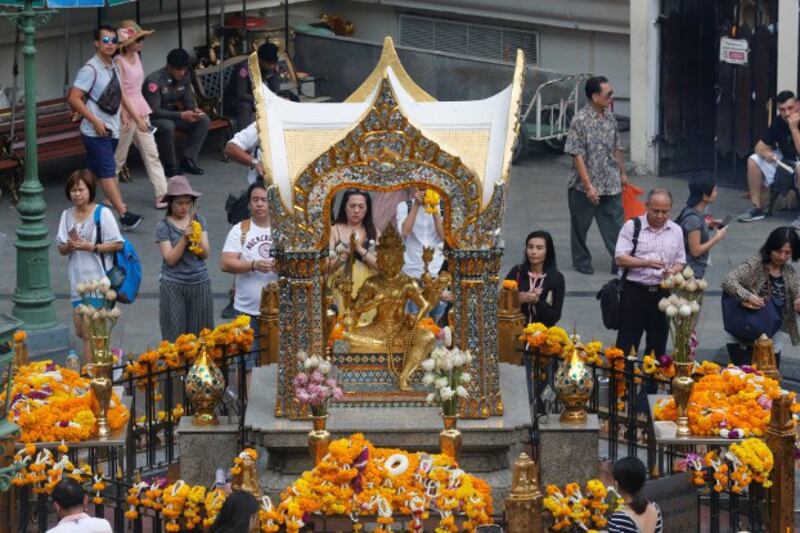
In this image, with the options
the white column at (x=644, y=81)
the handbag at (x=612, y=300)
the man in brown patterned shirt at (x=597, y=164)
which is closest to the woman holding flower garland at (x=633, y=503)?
the handbag at (x=612, y=300)

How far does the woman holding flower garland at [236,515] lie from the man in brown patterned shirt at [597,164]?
31.4 ft

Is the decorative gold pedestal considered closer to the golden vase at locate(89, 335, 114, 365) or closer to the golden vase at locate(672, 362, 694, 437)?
the golden vase at locate(672, 362, 694, 437)

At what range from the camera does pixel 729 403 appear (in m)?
15.2

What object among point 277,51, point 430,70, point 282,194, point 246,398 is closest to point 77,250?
point 246,398

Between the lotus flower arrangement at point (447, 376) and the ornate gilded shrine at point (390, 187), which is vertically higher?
the ornate gilded shrine at point (390, 187)

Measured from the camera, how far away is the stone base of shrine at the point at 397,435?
591 inches

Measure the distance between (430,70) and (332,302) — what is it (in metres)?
13.3

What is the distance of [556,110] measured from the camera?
89.5 feet

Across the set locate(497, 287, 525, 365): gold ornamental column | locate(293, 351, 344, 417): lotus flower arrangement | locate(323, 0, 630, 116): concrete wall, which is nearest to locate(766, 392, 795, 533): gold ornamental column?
locate(293, 351, 344, 417): lotus flower arrangement

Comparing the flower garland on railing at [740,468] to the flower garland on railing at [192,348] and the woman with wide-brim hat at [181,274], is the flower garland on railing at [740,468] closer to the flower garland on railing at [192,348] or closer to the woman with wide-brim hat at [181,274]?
the flower garland on railing at [192,348]

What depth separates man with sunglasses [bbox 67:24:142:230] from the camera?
22250mm

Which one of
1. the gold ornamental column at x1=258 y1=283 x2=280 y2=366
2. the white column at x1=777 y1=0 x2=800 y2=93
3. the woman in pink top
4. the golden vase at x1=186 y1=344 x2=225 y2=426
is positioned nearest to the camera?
the golden vase at x1=186 y1=344 x2=225 y2=426

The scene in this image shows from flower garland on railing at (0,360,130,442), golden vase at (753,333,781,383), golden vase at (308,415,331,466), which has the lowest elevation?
golden vase at (308,415,331,466)

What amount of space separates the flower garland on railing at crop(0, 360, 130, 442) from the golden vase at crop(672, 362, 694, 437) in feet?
12.0
